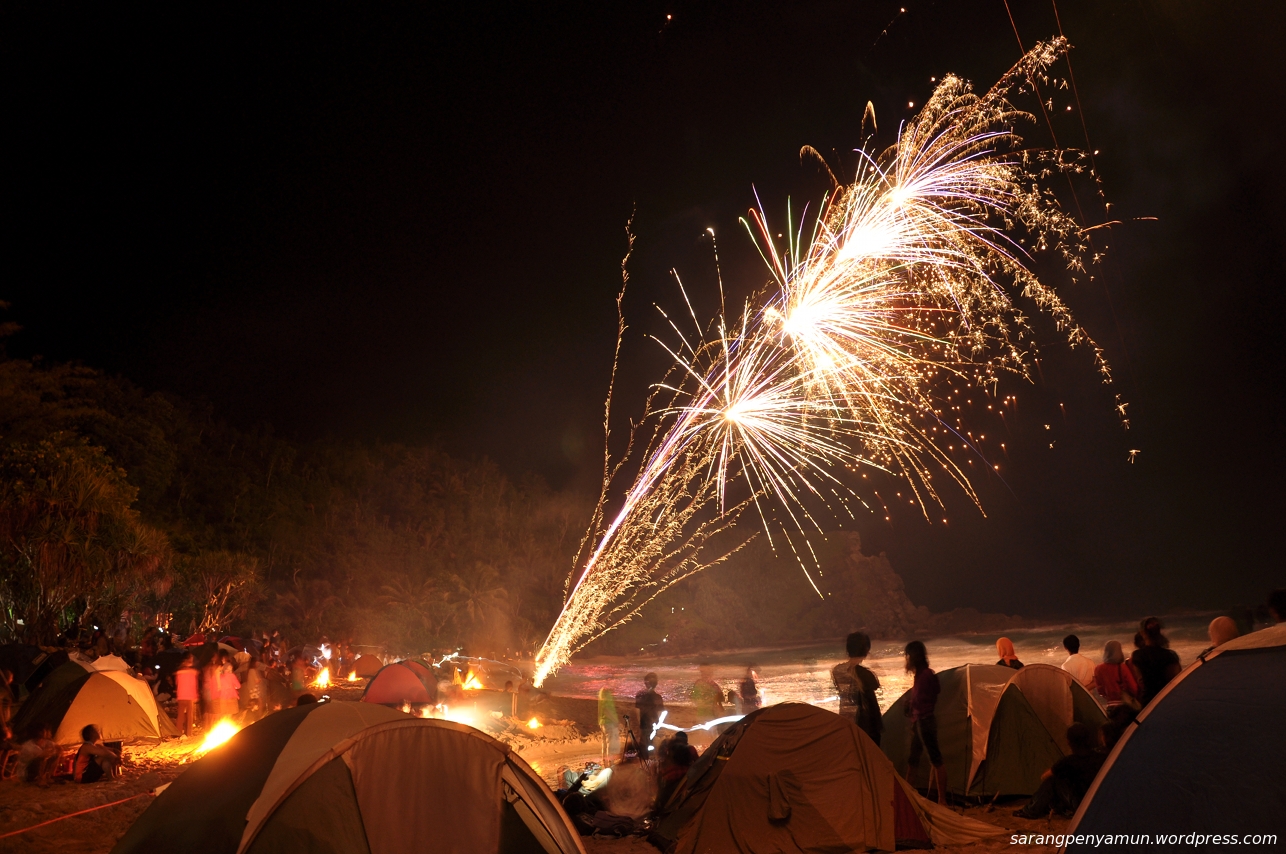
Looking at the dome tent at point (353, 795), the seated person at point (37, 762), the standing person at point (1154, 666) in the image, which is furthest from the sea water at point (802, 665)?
the dome tent at point (353, 795)

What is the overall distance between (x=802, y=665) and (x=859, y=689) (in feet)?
178

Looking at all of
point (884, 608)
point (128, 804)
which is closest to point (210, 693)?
point (128, 804)

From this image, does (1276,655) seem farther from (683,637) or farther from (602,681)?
(683,637)

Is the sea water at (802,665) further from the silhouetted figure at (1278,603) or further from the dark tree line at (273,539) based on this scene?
the silhouetted figure at (1278,603)

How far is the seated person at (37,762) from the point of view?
380 inches

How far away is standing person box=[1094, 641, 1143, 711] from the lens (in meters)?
8.52

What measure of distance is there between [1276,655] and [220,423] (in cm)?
5437

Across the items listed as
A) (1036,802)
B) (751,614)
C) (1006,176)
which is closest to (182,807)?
(1036,802)

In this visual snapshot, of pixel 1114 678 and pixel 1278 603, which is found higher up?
pixel 1278 603

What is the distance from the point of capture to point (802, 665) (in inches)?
2328

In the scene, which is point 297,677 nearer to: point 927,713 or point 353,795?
point 353,795

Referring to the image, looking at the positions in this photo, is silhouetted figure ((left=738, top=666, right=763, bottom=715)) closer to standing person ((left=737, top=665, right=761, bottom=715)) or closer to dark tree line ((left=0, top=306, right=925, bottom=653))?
standing person ((left=737, top=665, right=761, bottom=715))

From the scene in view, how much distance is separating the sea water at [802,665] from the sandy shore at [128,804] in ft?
15.8

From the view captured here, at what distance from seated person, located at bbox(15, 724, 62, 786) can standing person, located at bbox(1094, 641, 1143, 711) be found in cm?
1224
